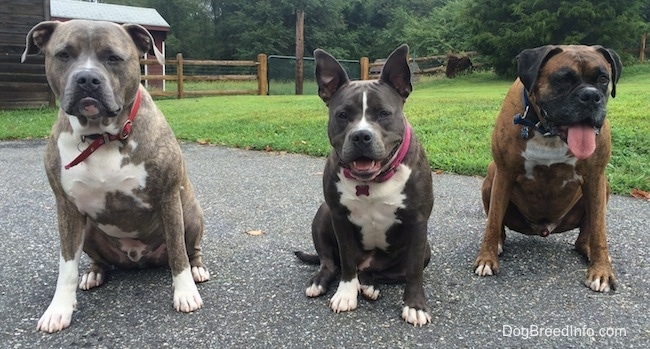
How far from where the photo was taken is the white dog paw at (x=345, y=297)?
10.00 feet

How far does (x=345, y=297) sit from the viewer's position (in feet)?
10.1

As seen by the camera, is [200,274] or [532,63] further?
[200,274]

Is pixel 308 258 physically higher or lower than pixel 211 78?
higher

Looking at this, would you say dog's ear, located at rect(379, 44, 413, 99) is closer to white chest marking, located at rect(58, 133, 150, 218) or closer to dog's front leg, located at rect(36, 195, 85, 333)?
white chest marking, located at rect(58, 133, 150, 218)

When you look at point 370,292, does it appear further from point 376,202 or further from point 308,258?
point 308,258

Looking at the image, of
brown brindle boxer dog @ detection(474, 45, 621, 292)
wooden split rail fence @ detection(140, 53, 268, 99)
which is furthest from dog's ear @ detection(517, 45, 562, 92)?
wooden split rail fence @ detection(140, 53, 268, 99)

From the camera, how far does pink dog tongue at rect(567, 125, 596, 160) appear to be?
316cm

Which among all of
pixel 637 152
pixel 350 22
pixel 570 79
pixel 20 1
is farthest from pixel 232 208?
pixel 350 22

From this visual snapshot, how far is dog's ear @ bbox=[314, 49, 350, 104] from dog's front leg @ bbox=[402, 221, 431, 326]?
0.94 meters

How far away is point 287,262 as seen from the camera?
3.82 m

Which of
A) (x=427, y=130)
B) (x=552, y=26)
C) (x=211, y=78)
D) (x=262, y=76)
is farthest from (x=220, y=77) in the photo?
(x=552, y=26)

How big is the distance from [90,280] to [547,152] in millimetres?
2926

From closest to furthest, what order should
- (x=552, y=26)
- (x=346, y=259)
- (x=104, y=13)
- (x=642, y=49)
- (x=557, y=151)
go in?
(x=346, y=259)
(x=557, y=151)
(x=552, y=26)
(x=642, y=49)
(x=104, y=13)

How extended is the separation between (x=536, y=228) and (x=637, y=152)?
378 cm
